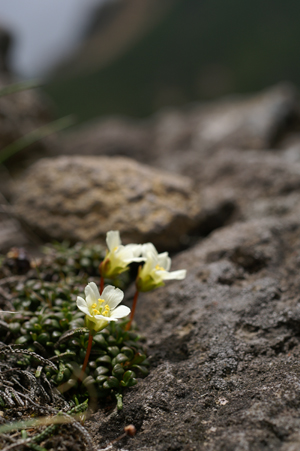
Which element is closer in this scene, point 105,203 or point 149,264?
Answer: point 149,264

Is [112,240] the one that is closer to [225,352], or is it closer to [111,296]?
[111,296]

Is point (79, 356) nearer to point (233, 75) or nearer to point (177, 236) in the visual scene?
point (177, 236)

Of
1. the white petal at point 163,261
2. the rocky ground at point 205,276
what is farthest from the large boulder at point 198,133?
the white petal at point 163,261

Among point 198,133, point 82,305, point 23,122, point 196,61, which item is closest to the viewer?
point 82,305

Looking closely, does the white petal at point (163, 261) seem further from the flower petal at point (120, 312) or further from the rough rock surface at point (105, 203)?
the rough rock surface at point (105, 203)

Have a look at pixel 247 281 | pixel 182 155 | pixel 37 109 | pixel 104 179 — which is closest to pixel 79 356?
pixel 247 281

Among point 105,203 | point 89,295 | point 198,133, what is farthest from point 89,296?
point 198,133
